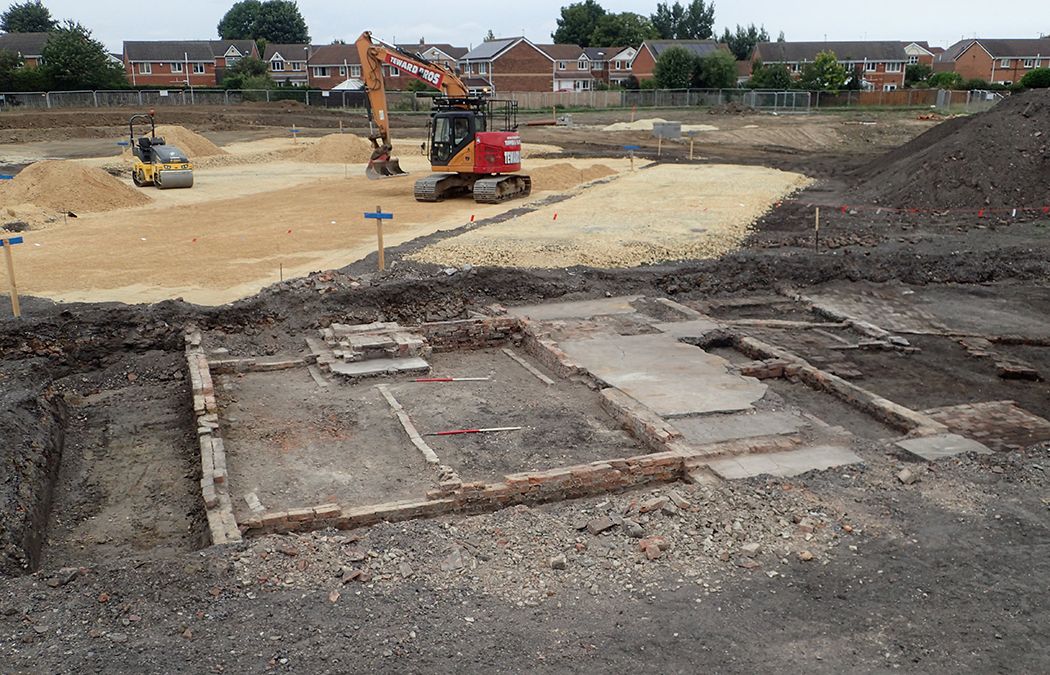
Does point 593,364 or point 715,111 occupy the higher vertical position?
point 715,111

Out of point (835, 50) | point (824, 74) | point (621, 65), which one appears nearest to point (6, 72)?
point (621, 65)

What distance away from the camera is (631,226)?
22.3 metres

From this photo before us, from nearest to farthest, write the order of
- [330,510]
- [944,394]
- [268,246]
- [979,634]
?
[979,634] < [330,510] < [944,394] < [268,246]

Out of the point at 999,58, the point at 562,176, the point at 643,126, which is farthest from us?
the point at 999,58

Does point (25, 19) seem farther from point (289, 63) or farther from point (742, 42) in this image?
point (742, 42)

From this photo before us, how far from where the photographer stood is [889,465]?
888 centimetres

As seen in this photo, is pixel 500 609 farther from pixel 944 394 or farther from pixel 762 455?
pixel 944 394

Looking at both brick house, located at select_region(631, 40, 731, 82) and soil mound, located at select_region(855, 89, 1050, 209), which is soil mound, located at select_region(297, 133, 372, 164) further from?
brick house, located at select_region(631, 40, 731, 82)

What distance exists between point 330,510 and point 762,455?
4501 mm

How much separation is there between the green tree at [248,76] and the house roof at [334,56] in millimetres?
9387

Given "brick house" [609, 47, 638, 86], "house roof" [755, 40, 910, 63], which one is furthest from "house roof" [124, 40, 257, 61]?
"house roof" [755, 40, 910, 63]

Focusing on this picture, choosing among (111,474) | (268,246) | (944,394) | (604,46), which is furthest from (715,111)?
(111,474)

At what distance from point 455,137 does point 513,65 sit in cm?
5570

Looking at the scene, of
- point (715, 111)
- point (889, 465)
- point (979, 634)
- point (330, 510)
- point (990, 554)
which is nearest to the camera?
point (979, 634)
